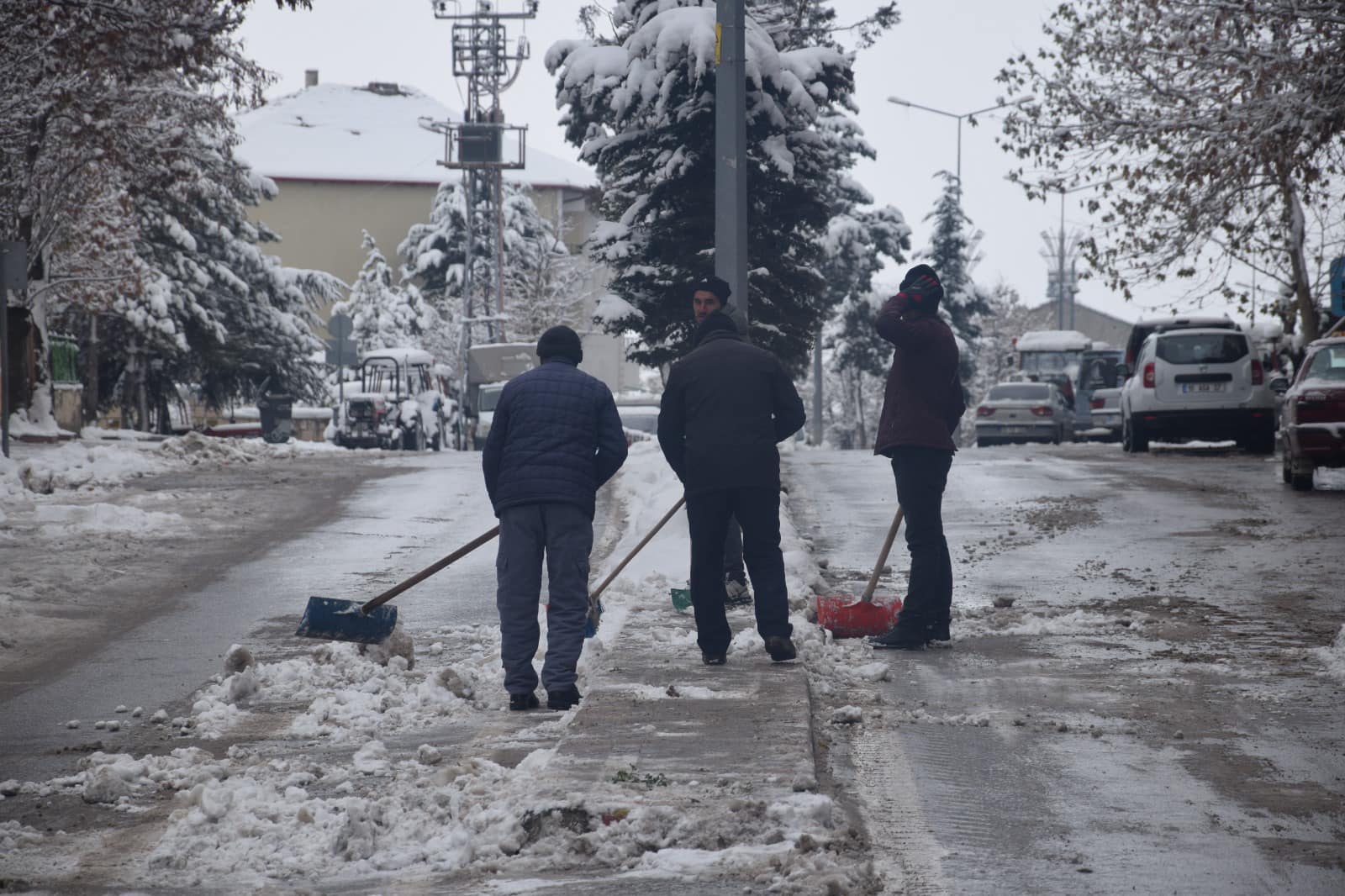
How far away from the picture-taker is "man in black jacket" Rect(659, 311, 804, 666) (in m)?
7.80

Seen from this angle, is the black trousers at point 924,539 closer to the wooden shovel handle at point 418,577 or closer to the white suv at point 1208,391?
the wooden shovel handle at point 418,577

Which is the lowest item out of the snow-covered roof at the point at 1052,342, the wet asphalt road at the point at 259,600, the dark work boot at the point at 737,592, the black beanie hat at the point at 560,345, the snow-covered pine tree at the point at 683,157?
the wet asphalt road at the point at 259,600

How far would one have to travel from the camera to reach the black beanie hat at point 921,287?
353 inches

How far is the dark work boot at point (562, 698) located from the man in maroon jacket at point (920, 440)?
83.3 inches

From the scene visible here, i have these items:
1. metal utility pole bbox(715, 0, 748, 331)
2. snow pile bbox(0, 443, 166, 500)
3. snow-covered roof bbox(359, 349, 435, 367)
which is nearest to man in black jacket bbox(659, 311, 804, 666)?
metal utility pole bbox(715, 0, 748, 331)

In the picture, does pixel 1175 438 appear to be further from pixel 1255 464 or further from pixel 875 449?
pixel 875 449

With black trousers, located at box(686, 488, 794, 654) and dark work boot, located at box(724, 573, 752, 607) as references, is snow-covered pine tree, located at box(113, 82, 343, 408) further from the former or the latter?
black trousers, located at box(686, 488, 794, 654)

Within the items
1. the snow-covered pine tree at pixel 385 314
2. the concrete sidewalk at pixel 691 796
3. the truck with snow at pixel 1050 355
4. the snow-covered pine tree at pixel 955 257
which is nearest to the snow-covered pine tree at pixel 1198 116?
the concrete sidewalk at pixel 691 796

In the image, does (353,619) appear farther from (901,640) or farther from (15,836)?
(15,836)

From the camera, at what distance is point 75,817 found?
5.46 meters

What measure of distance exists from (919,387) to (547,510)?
96.3 inches

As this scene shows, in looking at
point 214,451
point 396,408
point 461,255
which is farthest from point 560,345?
point 461,255

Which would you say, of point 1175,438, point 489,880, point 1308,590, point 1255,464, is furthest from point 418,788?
point 1175,438

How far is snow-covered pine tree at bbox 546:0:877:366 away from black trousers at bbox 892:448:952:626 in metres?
12.7
